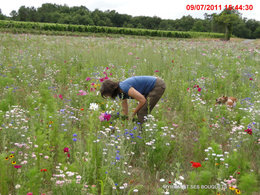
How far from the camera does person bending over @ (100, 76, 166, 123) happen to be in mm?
3820

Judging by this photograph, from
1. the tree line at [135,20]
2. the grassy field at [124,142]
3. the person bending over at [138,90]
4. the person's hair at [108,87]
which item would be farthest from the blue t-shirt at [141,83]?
the tree line at [135,20]

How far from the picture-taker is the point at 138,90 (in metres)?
4.21

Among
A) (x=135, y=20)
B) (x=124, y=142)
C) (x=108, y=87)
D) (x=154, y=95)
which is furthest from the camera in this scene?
(x=135, y=20)

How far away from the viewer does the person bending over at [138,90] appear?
3820 mm

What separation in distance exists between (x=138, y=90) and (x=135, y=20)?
199 ft

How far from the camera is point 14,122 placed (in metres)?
3.11

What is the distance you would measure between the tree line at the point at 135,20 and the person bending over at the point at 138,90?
1088 inches

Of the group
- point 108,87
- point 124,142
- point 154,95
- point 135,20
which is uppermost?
point 135,20

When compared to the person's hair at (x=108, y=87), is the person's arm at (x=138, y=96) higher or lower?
lower

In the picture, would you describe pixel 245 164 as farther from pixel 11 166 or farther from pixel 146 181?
pixel 11 166

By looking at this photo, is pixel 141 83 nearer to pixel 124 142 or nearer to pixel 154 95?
pixel 154 95

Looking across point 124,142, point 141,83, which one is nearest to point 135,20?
point 141,83

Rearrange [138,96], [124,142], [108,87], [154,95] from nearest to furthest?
[124,142]
[138,96]
[108,87]
[154,95]

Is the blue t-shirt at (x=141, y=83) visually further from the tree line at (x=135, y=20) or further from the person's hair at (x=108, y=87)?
the tree line at (x=135, y=20)
